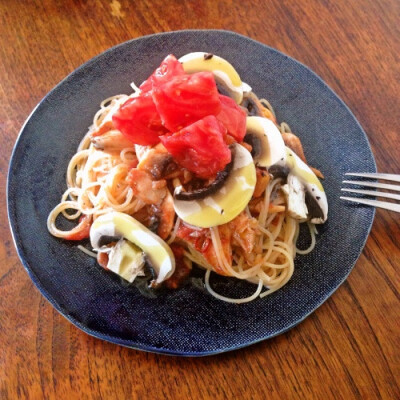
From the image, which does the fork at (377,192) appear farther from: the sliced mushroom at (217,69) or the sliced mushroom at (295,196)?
the sliced mushroom at (217,69)

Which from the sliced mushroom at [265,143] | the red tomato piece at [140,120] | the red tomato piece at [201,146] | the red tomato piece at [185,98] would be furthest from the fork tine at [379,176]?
the red tomato piece at [140,120]

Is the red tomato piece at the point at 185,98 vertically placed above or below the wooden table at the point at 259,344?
above

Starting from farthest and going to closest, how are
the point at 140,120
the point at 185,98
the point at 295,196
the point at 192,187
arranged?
the point at 295,196 < the point at 192,187 < the point at 140,120 < the point at 185,98

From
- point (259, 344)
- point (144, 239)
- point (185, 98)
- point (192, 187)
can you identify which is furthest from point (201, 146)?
point (259, 344)

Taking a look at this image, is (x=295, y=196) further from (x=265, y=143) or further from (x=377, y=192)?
(x=377, y=192)

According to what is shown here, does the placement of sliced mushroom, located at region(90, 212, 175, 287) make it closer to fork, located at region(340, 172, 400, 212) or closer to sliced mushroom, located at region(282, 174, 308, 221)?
sliced mushroom, located at region(282, 174, 308, 221)

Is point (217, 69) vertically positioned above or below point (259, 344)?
above

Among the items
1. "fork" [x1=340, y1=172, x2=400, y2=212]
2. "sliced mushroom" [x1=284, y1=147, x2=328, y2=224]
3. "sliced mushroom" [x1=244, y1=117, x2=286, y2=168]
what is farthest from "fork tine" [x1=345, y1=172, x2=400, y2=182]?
"sliced mushroom" [x1=244, y1=117, x2=286, y2=168]
